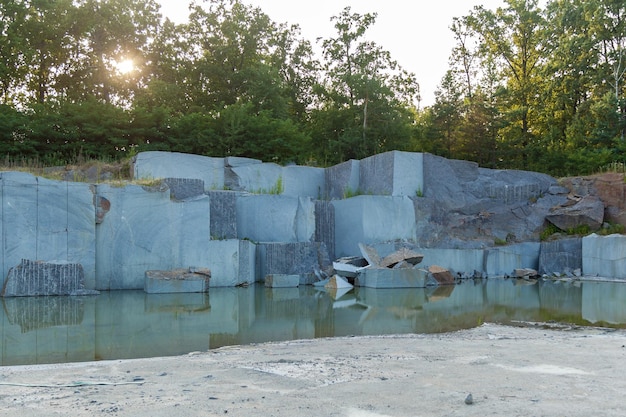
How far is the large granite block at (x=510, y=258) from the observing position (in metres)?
16.4

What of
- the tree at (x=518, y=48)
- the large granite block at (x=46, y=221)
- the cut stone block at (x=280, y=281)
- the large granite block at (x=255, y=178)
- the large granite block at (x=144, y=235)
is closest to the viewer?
the large granite block at (x=46, y=221)

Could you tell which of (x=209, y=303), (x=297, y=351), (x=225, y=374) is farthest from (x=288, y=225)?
(x=225, y=374)

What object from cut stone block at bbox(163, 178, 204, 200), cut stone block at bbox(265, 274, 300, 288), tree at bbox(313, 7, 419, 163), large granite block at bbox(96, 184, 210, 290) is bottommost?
cut stone block at bbox(265, 274, 300, 288)

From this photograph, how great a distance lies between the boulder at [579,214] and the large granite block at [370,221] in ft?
16.3

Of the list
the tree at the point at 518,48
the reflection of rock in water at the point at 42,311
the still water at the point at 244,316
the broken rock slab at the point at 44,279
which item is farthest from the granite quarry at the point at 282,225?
the tree at the point at 518,48

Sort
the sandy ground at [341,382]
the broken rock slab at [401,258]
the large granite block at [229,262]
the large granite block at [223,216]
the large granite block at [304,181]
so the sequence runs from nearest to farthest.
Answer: the sandy ground at [341,382], the large granite block at [229,262], the large granite block at [223,216], the broken rock slab at [401,258], the large granite block at [304,181]

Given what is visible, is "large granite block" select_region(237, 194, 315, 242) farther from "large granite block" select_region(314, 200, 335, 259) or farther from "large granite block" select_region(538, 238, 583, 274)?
"large granite block" select_region(538, 238, 583, 274)

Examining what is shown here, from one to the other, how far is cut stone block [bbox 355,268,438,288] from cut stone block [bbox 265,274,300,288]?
5.21 ft

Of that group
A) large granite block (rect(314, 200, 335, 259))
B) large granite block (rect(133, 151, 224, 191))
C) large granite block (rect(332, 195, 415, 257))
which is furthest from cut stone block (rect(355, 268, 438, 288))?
large granite block (rect(133, 151, 224, 191))

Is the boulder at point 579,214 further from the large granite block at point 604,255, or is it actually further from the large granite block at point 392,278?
the large granite block at point 392,278

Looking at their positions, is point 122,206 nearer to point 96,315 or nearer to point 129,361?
point 96,315

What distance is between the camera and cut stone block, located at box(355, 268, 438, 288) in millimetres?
12633

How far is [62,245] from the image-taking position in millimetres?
10938

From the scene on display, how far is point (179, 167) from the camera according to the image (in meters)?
16.3
